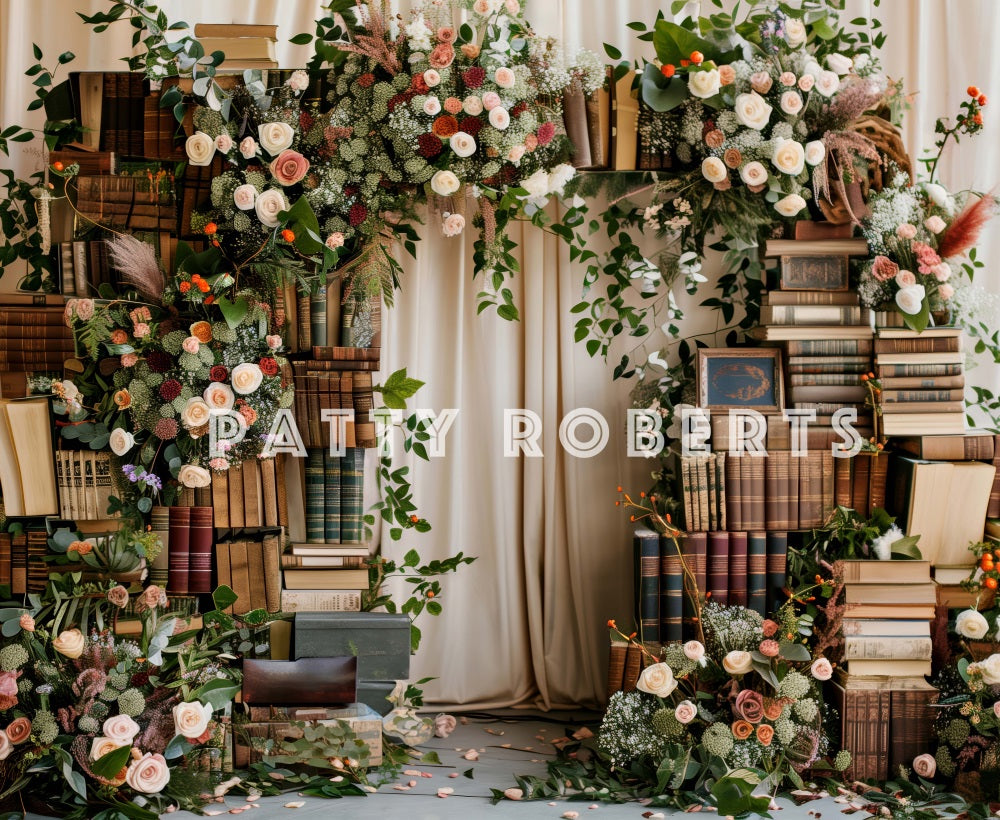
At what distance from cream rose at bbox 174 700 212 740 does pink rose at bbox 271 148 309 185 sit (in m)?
1.66

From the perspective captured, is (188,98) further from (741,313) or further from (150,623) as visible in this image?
(741,313)

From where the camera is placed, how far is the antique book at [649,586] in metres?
3.16

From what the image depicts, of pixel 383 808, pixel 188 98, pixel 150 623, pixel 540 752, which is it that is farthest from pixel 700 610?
pixel 188 98

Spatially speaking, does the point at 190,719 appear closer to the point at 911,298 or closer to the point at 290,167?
the point at 290,167

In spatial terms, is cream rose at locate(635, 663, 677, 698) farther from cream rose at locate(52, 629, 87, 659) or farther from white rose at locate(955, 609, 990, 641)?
cream rose at locate(52, 629, 87, 659)

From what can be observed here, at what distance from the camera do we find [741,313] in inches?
144

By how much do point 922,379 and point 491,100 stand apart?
1731 mm

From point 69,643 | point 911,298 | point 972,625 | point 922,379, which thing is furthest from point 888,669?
point 69,643

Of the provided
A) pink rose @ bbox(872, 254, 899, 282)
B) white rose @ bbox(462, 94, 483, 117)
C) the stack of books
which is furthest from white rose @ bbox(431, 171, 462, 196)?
the stack of books

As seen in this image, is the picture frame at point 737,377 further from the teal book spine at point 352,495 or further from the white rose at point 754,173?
the teal book spine at point 352,495

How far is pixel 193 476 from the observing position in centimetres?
303

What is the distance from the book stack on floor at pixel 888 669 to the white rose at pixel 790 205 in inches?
46.7

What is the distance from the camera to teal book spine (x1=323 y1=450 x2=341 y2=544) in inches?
127

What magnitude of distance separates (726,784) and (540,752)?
758 millimetres
